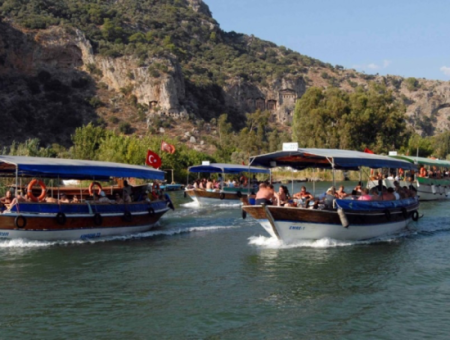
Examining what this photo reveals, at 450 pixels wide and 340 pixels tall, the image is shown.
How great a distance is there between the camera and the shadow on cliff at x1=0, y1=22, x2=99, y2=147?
8890 centimetres

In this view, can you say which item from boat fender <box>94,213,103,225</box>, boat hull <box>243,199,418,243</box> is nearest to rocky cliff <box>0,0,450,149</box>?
boat fender <box>94,213,103,225</box>

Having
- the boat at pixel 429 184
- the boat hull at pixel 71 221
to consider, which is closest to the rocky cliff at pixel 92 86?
the boat at pixel 429 184

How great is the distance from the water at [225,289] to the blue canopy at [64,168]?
2.85 meters

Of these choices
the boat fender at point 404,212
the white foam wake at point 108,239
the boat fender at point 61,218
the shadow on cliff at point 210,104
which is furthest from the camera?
the shadow on cliff at point 210,104

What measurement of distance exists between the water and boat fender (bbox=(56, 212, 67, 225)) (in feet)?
2.78

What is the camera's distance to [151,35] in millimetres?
134875

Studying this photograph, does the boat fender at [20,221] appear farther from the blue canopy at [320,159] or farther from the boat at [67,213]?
the blue canopy at [320,159]

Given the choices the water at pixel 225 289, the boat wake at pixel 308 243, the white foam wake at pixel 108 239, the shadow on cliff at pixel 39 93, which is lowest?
the water at pixel 225 289

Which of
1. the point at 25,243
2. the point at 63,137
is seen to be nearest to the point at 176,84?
the point at 63,137

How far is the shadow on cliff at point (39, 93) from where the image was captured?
88.9 meters

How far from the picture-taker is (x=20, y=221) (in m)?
20.8

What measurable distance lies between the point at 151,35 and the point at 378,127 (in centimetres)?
7401

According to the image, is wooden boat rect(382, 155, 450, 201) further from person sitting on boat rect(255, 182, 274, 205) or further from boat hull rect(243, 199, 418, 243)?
person sitting on boat rect(255, 182, 274, 205)

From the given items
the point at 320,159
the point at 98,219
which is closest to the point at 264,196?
the point at 320,159
